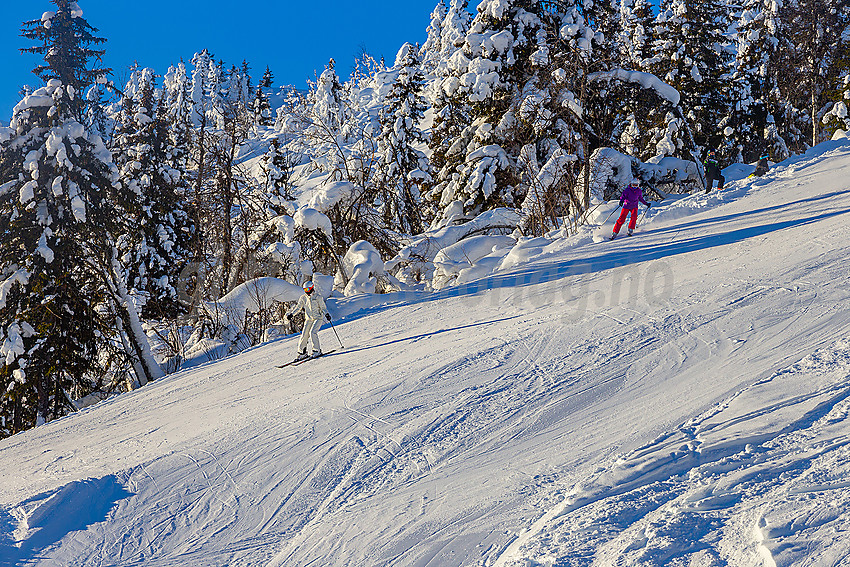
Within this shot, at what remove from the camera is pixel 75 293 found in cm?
1398

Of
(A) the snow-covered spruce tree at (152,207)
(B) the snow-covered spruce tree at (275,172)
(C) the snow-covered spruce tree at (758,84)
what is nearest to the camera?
(A) the snow-covered spruce tree at (152,207)

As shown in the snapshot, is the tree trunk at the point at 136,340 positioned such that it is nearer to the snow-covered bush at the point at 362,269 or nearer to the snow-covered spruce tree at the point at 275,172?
the snow-covered bush at the point at 362,269

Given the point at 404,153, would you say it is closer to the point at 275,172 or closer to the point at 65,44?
the point at 275,172

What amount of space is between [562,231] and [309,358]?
7929mm

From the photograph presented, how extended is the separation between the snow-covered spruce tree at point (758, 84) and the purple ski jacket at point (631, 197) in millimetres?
19359

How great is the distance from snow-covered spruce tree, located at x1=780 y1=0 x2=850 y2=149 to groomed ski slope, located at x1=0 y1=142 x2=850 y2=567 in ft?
89.7

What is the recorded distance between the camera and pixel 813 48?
105 feet

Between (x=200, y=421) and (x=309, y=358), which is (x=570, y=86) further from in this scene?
(x=200, y=421)

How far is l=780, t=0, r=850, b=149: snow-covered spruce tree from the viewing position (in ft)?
102

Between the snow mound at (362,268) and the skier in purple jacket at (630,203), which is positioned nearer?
the skier in purple jacket at (630,203)

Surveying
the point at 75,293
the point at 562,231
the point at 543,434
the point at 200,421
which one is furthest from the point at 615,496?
the point at 75,293

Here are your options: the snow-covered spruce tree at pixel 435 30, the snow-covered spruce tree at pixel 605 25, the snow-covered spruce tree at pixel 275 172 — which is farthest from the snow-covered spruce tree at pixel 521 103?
the snow-covered spruce tree at pixel 435 30

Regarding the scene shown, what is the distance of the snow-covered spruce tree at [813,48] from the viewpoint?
3106cm

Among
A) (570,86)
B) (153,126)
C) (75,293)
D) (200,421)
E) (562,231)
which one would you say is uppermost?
(153,126)
